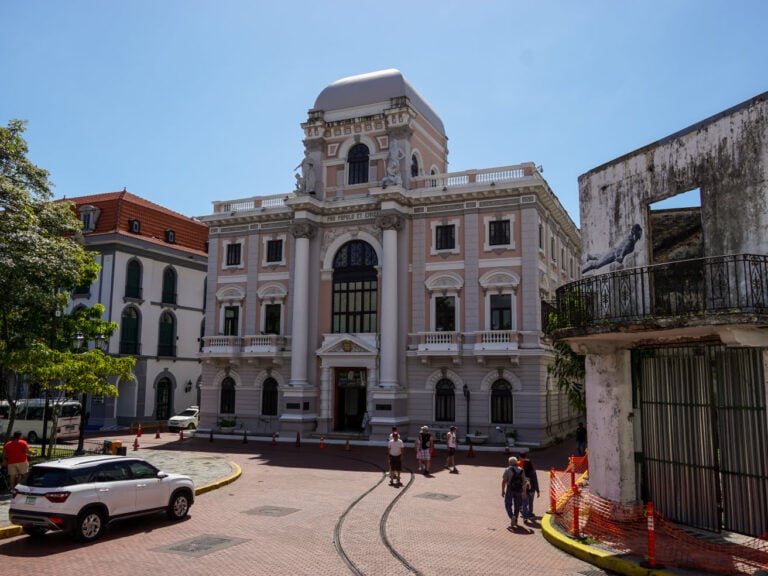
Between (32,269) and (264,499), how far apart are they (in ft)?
32.6

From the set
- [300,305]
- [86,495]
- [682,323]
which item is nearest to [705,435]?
[682,323]

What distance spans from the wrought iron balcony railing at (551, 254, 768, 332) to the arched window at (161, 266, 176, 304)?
3701 centimetres

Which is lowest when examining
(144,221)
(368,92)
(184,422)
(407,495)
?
(407,495)

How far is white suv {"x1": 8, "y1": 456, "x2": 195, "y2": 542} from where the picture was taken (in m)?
12.0

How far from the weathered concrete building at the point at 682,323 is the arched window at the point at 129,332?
115 ft

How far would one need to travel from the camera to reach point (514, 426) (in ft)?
103

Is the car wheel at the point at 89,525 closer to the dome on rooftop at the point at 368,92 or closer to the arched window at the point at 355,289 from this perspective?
the arched window at the point at 355,289

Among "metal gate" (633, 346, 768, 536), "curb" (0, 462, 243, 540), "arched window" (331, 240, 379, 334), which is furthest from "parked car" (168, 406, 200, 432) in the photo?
"metal gate" (633, 346, 768, 536)

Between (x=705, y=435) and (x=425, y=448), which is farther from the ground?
(x=705, y=435)

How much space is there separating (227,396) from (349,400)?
7.61 meters

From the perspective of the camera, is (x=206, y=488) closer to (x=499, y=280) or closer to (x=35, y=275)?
(x=35, y=275)

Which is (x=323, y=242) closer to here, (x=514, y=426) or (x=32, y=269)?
(x=514, y=426)

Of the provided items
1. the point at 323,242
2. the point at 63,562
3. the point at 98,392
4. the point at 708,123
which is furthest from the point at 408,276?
the point at 63,562

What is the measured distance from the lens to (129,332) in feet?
141
